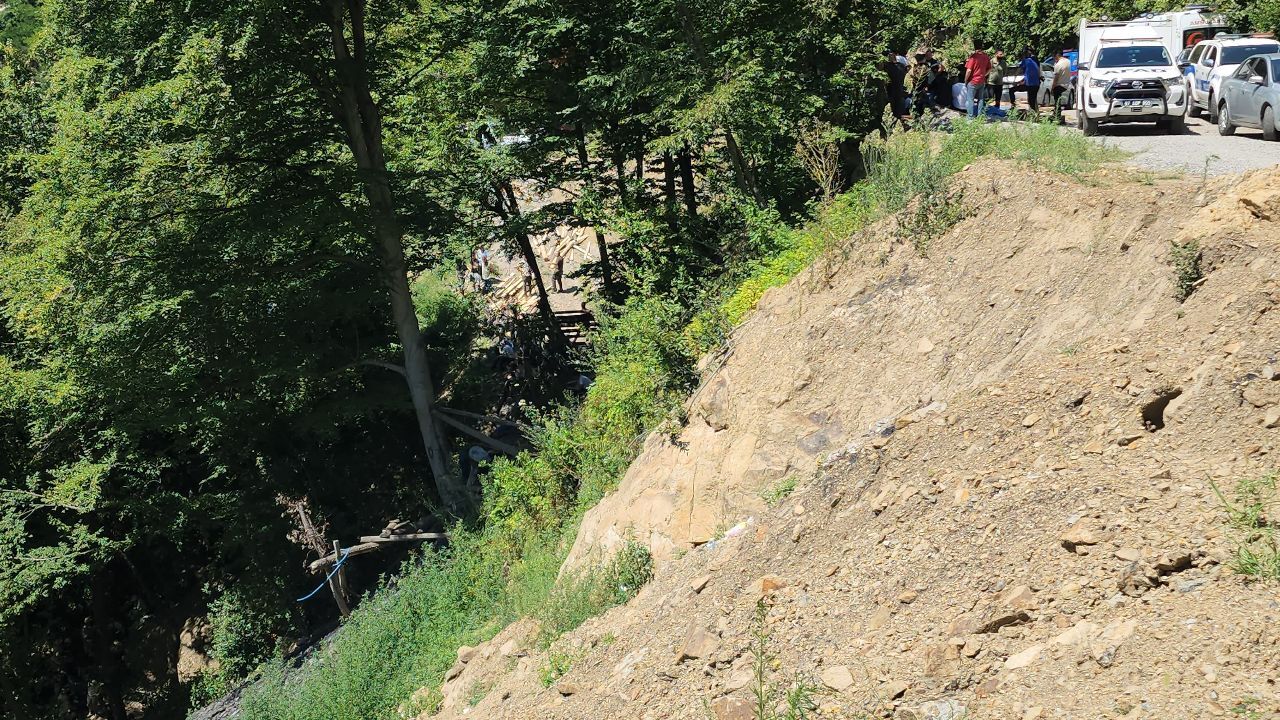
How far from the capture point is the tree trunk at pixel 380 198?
55.3 ft

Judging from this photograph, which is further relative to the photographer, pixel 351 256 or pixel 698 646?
pixel 351 256

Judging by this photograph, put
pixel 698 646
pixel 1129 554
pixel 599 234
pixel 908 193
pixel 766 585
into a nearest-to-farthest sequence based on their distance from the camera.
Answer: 1. pixel 1129 554
2. pixel 698 646
3. pixel 766 585
4. pixel 908 193
5. pixel 599 234

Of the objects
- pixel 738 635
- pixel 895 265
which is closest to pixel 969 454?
pixel 738 635

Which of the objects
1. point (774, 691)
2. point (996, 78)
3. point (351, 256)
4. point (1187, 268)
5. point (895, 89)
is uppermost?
point (895, 89)

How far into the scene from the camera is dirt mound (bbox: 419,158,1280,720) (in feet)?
15.5

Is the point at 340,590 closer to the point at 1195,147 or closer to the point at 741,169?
the point at 741,169

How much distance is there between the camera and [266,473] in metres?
22.2

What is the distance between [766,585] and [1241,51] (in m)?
21.0

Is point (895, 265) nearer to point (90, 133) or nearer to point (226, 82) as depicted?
point (226, 82)

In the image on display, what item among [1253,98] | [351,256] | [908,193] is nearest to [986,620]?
[908,193]

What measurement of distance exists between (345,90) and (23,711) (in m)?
17.0

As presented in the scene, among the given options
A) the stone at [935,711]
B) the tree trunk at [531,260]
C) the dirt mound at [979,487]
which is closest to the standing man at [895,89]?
the tree trunk at [531,260]

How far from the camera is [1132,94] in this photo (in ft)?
56.6

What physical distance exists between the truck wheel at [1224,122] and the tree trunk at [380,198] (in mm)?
15034
